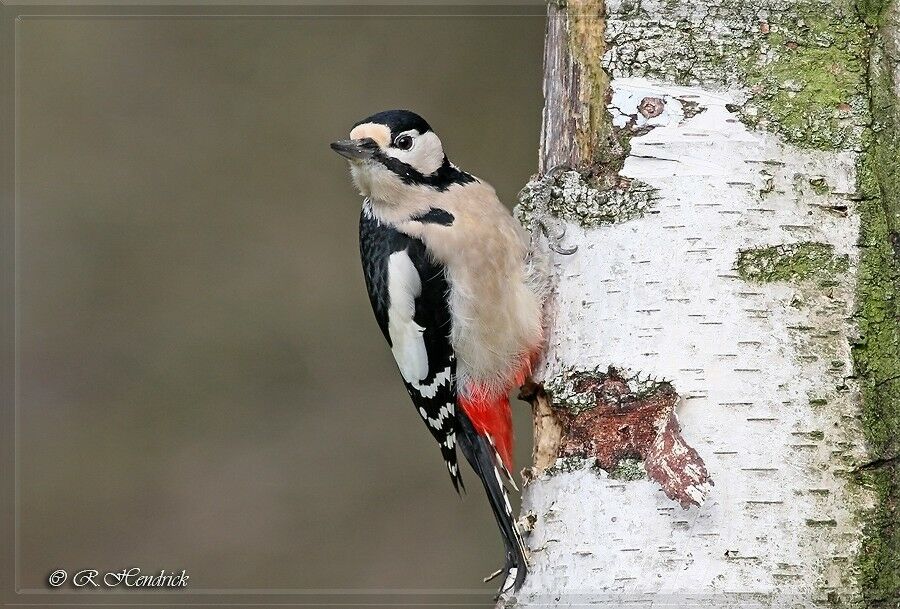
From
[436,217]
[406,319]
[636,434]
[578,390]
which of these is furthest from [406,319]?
[636,434]

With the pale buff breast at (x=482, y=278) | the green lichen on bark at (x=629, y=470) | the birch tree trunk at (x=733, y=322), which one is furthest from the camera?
the pale buff breast at (x=482, y=278)

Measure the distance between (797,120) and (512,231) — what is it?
2.59ft

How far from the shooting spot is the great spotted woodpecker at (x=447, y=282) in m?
2.38

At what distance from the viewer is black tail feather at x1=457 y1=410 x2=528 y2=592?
6.56 ft

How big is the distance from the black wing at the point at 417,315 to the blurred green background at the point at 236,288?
7.12ft

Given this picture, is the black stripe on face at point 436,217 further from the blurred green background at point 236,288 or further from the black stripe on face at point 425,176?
the blurred green background at point 236,288

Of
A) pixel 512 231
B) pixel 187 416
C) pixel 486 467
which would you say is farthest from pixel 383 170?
pixel 187 416

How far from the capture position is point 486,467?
248 cm

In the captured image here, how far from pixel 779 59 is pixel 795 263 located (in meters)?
0.40

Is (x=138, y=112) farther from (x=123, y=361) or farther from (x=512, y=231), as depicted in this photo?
(x=512, y=231)

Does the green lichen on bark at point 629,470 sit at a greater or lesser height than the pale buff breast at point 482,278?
lesser

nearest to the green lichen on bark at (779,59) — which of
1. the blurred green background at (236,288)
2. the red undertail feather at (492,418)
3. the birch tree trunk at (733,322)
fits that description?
the birch tree trunk at (733,322)

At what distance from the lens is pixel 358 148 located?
2.43 metres

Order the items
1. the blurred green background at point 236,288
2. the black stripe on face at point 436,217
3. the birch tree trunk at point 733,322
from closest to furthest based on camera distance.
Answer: the birch tree trunk at point 733,322 → the black stripe on face at point 436,217 → the blurred green background at point 236,288
